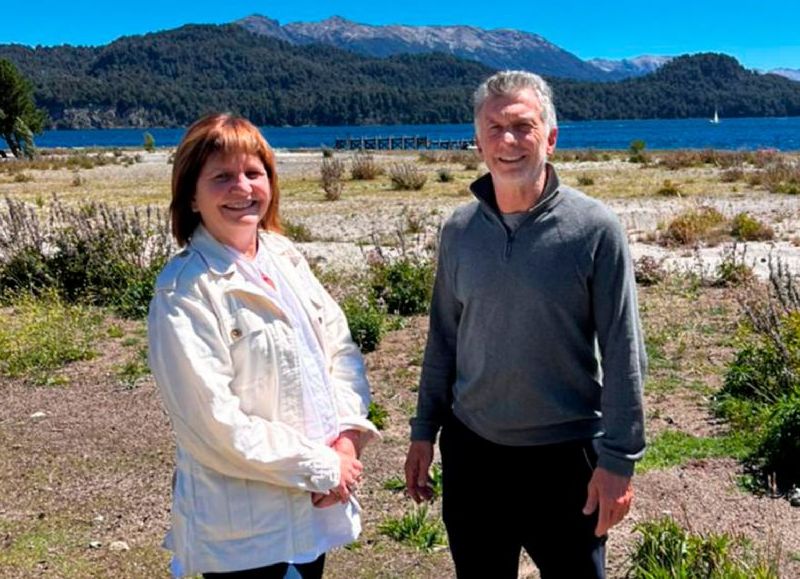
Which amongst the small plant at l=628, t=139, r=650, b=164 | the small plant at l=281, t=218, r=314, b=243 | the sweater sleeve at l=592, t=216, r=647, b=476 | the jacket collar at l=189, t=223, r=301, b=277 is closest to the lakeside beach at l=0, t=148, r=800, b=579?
the sweater sleeve at l=592, t=216, r=647, b=476

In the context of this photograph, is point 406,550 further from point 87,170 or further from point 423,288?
point 87,170

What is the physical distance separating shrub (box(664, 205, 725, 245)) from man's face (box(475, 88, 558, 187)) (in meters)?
11.0

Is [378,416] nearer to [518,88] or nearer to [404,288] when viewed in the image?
[404,288]

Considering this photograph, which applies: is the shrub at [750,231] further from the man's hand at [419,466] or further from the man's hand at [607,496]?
the man's hand at [607,496]

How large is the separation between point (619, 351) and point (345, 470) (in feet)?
2.35

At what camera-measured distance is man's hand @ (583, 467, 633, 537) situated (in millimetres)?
2309

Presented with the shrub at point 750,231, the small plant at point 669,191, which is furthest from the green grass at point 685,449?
the small plant at point 669,191

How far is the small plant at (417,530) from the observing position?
4.04 m

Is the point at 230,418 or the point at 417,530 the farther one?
the point at 417,530

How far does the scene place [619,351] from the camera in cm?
230

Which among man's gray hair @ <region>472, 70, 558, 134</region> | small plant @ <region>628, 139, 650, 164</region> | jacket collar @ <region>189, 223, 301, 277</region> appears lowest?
small plant @ <region>628, 139, 650, 164</region>

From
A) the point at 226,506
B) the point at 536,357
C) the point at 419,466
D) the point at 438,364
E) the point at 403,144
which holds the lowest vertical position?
the point at 403,144

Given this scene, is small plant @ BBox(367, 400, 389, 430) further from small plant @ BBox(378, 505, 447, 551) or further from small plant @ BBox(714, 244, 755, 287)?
small plant @ BBox(714, 244, 755, 287)

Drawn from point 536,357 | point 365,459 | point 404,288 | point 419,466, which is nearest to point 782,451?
point 365,459
